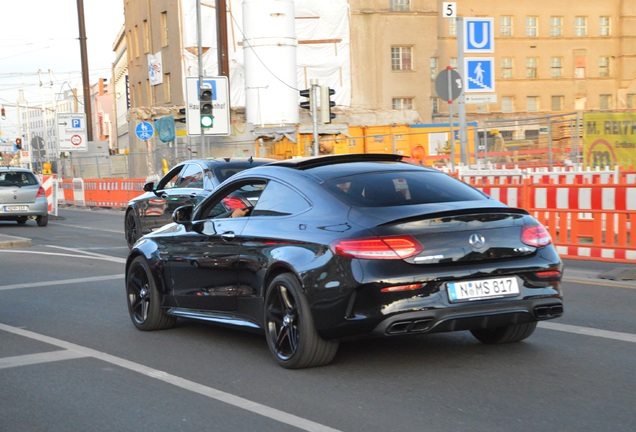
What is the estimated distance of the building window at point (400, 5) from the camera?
59625 mm

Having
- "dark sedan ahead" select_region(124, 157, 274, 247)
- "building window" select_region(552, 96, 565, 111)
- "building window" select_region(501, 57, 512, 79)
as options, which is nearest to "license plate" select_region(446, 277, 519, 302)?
"dark sedan ahead" select_region(124, 157, 274, 247)

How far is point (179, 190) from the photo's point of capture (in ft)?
51.9

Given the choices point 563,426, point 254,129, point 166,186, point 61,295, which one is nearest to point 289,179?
point 563,426

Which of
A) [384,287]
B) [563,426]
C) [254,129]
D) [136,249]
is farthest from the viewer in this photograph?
[254,129]

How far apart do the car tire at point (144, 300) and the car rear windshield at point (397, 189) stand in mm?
2464

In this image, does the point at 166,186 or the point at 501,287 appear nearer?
the point at 501,287

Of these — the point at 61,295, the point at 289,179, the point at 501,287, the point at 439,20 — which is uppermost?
the point at 439,20

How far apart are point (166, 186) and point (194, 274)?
906 centimetres

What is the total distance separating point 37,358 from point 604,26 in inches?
2627

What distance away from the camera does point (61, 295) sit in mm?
11469

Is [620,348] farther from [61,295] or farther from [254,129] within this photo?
[254,129]

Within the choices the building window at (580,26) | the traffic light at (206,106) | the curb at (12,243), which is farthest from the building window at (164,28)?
the curb at (12,243)

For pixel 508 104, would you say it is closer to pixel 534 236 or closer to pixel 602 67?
pixel 602 67

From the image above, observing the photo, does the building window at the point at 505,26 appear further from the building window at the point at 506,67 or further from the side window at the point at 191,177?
the side window at the point at 191,177
